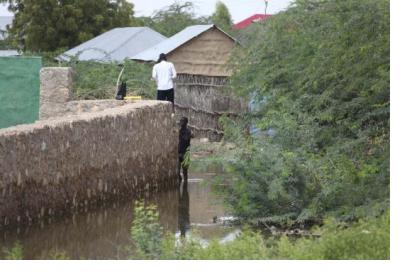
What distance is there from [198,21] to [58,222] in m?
30.0

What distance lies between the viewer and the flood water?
13.8 m

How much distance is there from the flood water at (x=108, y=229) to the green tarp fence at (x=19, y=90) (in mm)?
5791

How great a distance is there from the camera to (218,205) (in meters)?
17.2

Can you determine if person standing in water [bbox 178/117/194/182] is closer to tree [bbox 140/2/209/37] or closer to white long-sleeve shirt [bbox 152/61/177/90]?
white long-sleeve shirt [bbox 152/61/177/90]

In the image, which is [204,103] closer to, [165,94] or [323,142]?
[165,94]

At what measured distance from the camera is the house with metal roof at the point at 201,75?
2809 cm

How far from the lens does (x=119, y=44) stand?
34.0 m

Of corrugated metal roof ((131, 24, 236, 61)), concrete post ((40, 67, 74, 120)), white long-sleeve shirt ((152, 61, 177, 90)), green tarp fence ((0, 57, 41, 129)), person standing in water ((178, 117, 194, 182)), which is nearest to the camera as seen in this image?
person standing in water ((178, 117, 194, 182))

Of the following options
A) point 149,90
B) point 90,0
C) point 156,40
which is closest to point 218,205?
point 149,90

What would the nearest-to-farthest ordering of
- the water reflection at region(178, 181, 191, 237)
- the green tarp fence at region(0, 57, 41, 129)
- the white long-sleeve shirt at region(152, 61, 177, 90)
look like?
the water reflection at region(178, 181, 191, 237) → the white long-sleeve shirt at region(152, 61, 177, 90) → the green tarp fence at region(0, 57, 41, 129)

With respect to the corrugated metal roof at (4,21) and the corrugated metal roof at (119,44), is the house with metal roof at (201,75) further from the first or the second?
the corrugated metal roof at (4,21)

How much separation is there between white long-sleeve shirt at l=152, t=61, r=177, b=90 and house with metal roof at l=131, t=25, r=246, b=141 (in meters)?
2.57

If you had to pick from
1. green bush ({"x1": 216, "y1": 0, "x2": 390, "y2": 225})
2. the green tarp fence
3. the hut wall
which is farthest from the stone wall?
the hut wall

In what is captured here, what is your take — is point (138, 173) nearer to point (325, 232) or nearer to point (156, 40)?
point (325, 232)
